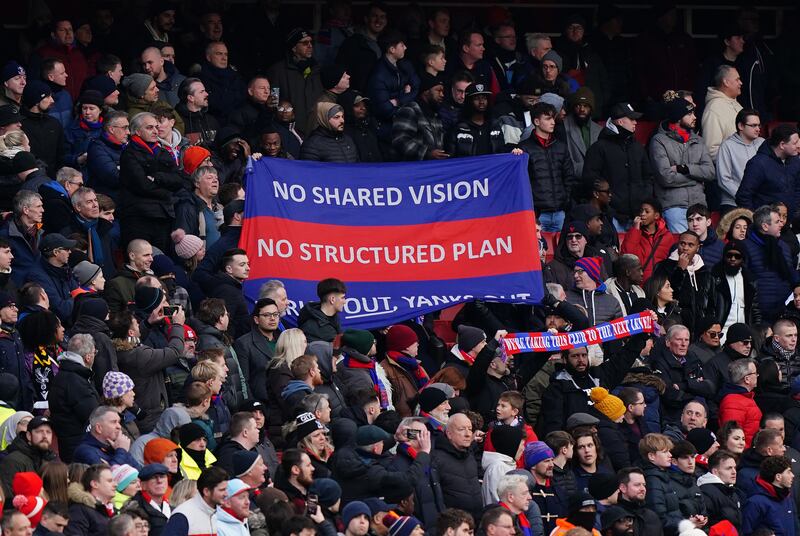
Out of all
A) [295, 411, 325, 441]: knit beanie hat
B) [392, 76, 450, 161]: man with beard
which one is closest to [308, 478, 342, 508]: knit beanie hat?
[295, 411, 325, 441]: knit beanie hat

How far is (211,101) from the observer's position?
21.4 metres

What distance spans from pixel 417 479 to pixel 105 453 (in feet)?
7.38

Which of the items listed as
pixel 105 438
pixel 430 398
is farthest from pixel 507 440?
pixel 105 438

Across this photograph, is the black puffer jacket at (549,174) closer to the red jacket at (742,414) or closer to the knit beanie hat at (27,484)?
the red jacket at (742,414)

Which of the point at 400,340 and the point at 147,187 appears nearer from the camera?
the point at 400,340

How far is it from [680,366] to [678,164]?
11.3 feet

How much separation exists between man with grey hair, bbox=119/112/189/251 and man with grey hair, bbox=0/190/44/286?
1.53 m

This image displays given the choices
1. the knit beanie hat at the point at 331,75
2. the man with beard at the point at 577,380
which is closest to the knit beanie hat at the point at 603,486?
the man with beard at the point at 577,380

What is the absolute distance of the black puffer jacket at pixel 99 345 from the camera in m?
15.8

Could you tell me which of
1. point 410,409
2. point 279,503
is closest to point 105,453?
point 279,503

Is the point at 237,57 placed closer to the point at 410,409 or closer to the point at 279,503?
the point at 410,409

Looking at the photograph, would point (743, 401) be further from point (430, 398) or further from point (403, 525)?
point (403, 525)

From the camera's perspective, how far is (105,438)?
48.5 ft

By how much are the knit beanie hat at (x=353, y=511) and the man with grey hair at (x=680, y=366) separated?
5.10 m
